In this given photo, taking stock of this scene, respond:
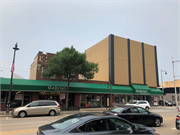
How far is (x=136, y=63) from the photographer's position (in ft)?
112

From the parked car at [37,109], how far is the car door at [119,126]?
12.8 m

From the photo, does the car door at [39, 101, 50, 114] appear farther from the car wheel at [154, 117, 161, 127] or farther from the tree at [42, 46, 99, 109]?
the car wheel at [154, 117, 161, 127]

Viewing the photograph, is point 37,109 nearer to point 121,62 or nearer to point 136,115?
point 136,115

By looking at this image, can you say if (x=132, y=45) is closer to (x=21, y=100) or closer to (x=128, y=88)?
(x=128, y=88)

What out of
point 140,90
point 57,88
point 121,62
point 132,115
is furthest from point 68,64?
point 140,90

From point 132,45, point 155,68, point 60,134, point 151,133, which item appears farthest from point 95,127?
point 155,68

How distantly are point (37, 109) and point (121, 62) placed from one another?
2119cm

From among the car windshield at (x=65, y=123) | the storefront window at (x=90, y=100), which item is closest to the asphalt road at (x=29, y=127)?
the car windshield at (x=65, y=123)

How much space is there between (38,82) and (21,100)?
11.7ft

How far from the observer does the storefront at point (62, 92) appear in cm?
2027

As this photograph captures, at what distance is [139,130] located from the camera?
4789 mm

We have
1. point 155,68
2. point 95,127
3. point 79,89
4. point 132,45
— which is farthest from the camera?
point 155,68

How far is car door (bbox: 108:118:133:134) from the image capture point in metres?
4.40

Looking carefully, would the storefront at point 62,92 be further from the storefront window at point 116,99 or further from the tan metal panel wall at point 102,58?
the tan metal panel wall at point 102,58
